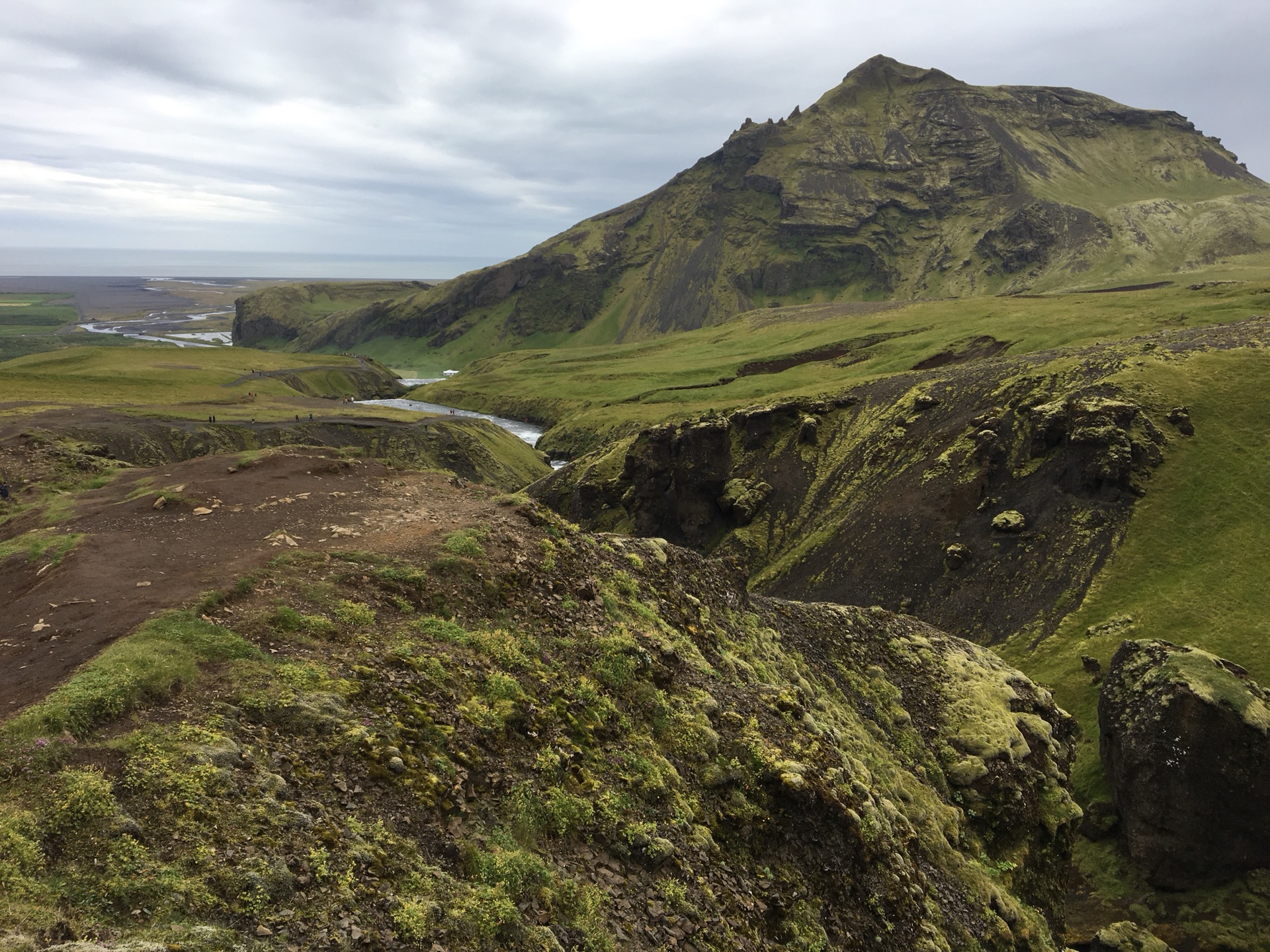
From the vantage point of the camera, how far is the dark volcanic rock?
1303 inches

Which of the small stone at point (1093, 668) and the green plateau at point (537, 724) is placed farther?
the small stone at point (1093, 668)

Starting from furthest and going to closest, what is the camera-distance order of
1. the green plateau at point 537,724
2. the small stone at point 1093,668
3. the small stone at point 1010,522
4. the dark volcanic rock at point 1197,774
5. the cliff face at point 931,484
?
the small stone at point 1010,522, the cliff face at point 931,484, the small stone at point 1093,668, the dark volcanic rock at point 1197,774, the green plateau at point 537,724

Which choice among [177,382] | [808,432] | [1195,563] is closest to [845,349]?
[808,432]

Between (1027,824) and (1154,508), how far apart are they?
45.2 metres

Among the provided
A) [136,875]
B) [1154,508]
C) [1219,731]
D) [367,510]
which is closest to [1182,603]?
[1154,508]

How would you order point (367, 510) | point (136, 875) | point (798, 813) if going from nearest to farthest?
point (136, 875), point (798, 813), point (367, 510)

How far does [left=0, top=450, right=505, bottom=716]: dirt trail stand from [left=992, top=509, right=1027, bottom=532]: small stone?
53279 millimetres

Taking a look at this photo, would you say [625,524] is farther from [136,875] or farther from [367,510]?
[136,875]

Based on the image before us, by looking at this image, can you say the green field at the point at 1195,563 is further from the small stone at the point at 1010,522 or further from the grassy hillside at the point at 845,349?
the grassy hillside at the point at 845,349

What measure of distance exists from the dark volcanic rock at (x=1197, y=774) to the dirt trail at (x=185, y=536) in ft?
118

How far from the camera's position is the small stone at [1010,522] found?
204ft

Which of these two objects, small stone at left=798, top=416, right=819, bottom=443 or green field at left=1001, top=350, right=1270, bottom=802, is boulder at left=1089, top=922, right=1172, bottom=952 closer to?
green field at left=1001, top=350, right=1270, bottom=802

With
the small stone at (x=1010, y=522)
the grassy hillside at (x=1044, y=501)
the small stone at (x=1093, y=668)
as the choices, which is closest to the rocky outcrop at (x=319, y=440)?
the grassy hillside at (x=1044, y=501)

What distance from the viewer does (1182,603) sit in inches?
1978
